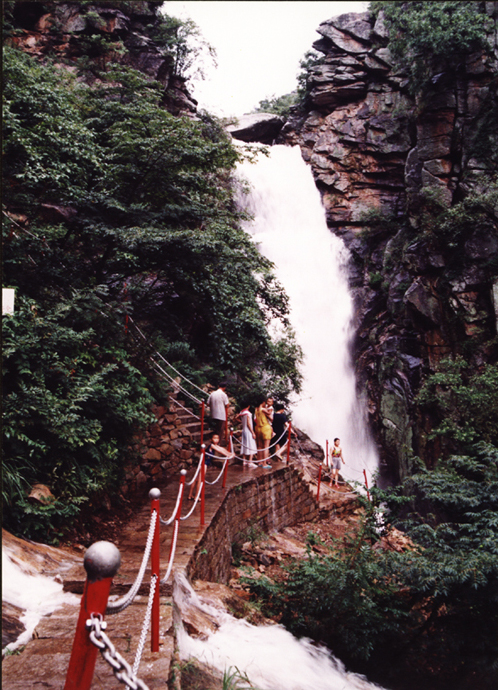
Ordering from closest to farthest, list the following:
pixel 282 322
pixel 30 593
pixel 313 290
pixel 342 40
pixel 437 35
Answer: pixel 30 593
pixel 282 322
pixel 437 35
pixel 313 290
pixel 342 40

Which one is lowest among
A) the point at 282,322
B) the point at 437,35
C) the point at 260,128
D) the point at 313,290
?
the point at 282,322

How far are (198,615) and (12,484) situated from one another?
188cm

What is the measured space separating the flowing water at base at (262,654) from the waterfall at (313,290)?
11721 mm

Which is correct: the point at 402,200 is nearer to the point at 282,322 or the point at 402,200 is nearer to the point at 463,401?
the point at 463,401

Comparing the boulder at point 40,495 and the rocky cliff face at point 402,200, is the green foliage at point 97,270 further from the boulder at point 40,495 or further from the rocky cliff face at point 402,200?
the rocky cliff face at point 402,200

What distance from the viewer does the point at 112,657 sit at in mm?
1417

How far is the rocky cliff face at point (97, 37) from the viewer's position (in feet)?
42.4

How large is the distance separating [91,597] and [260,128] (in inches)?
910

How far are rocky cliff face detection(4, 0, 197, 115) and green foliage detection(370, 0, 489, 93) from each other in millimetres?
8146

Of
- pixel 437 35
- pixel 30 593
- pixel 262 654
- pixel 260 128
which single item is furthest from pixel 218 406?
pixel 260 128

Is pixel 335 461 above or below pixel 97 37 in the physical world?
below

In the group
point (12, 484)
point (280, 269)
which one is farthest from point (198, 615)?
point (280, 269)

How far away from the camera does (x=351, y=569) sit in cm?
443

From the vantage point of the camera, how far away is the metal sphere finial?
5.33ft
